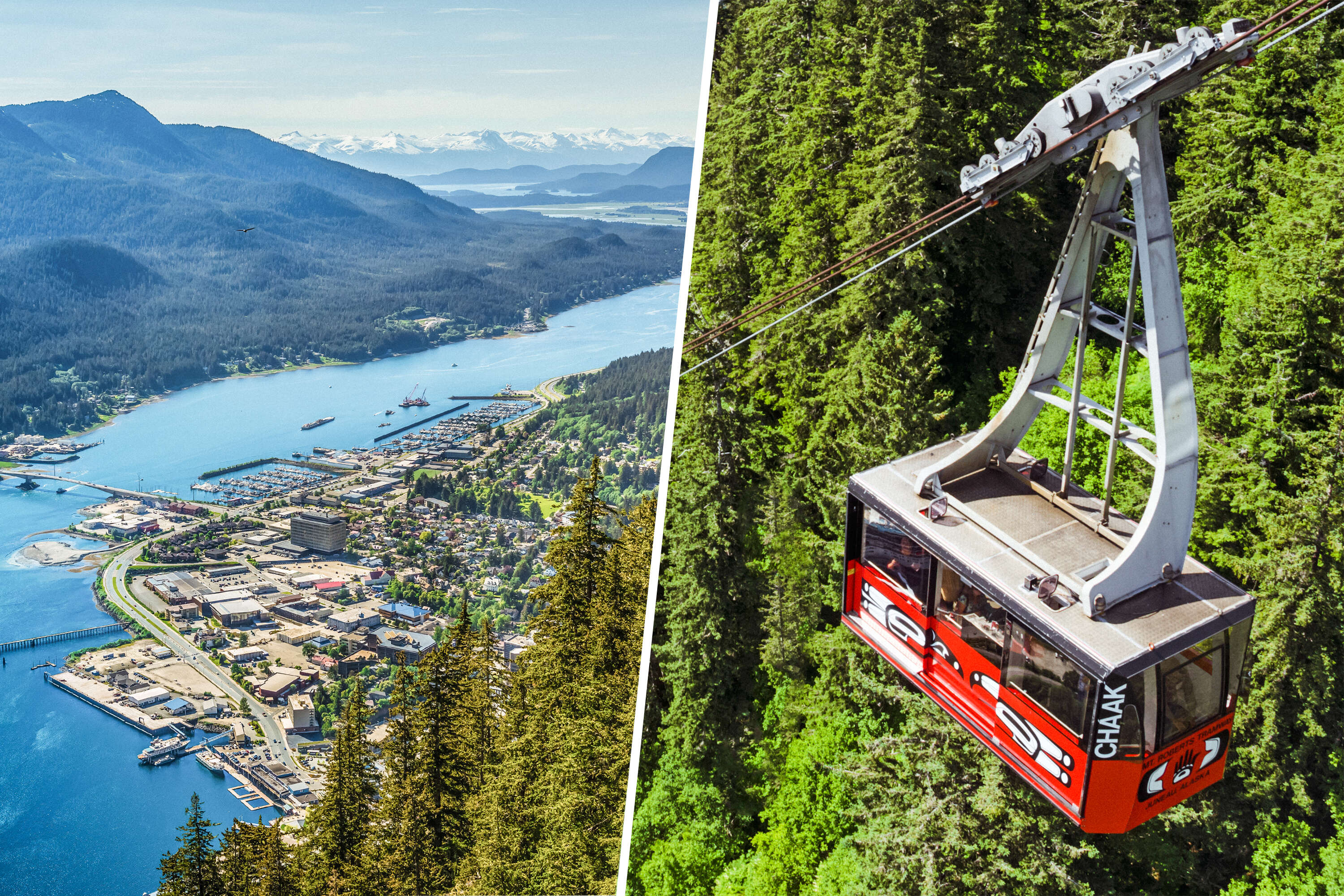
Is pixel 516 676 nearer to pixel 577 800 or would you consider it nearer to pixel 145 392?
pixel 577 800

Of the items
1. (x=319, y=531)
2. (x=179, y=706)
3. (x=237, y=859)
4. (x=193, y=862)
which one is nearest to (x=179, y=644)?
(x=179, y=706)

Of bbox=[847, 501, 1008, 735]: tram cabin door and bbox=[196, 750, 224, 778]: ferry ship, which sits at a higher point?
bbox=[847, 501, 1008, 735]: tram cabin door

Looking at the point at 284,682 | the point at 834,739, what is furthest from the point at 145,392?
the point at 834,739

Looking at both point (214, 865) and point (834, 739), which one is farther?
point (834, 739)

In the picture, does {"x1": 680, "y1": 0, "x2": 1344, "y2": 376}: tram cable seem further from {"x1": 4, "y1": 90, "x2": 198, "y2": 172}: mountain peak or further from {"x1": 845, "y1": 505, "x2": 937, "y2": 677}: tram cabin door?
{"x1": 4, "y1": 90, "x2": 198, "y2": 172}: mountain peak

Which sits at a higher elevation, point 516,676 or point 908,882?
point 516,676

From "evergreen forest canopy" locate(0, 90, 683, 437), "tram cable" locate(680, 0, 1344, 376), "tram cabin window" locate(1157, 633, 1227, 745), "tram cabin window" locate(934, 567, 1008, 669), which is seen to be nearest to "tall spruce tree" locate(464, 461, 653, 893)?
"evergreen forest canopy" locate(0, 90, 683, 437)

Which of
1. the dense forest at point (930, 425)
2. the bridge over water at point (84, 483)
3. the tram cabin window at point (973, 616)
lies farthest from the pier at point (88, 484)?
the dense forest at point (930, 425)
